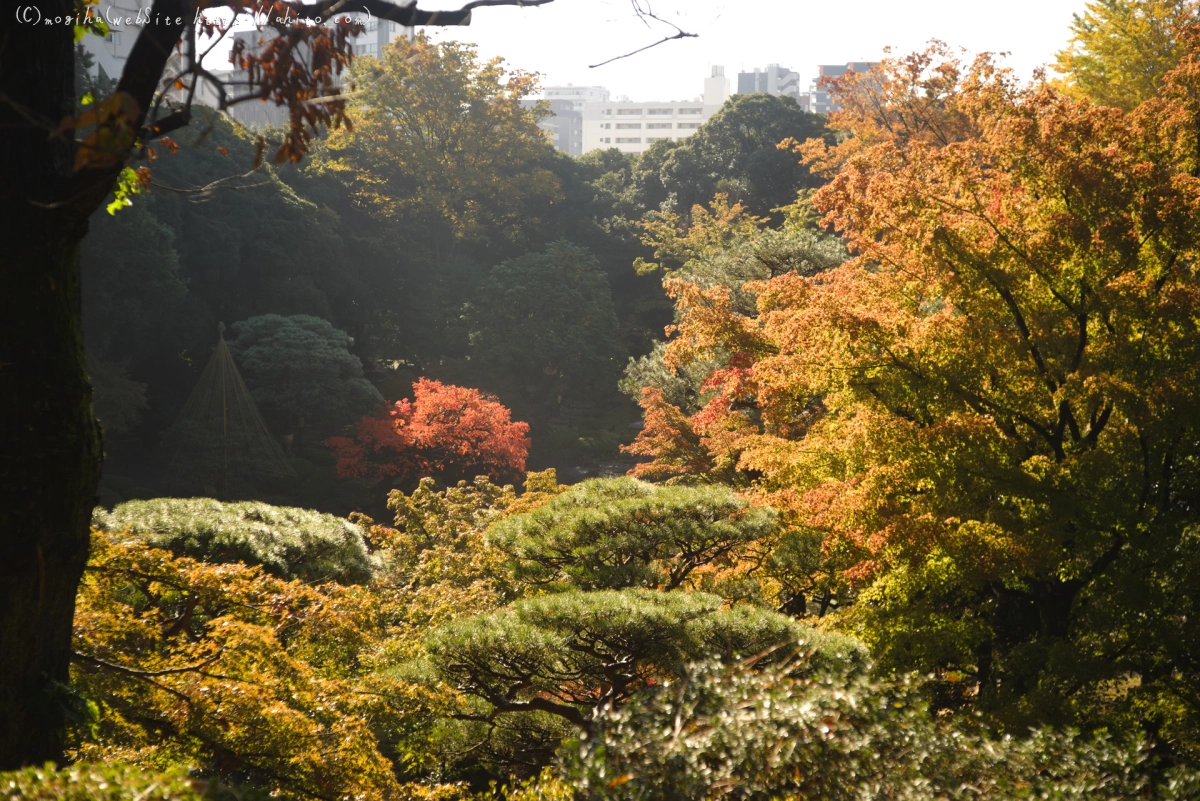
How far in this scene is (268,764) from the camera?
4.41m

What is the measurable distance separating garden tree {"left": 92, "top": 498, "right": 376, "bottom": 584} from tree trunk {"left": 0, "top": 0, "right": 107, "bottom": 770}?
427cm

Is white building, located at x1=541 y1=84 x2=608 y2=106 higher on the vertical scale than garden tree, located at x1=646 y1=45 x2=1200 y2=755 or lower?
higher

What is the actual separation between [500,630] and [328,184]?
19688 mm

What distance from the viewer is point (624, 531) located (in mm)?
6449

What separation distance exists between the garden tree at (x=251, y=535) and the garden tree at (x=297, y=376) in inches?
321


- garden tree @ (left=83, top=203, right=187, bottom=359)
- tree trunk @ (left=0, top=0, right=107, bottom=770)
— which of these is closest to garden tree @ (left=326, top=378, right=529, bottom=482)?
garden tree @ (left=83, top=203, right=187, bottom=359)

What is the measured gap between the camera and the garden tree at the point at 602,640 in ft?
17.2

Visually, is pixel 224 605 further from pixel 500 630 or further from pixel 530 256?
pixel 530 256

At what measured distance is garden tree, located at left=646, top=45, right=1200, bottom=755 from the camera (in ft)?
19.2

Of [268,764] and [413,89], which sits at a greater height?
[413,89]

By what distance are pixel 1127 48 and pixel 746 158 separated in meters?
14.2

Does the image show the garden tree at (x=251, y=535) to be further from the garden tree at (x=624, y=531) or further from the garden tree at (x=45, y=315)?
the garden tree at (x=45, y=315)

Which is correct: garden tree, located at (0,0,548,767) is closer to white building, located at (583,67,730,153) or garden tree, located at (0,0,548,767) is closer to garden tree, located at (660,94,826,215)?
garden tree, located at (660,94,826,215)

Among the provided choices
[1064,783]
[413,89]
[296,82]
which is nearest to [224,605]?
[296,82]
